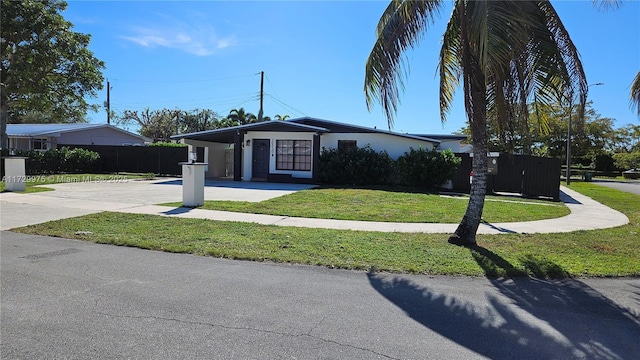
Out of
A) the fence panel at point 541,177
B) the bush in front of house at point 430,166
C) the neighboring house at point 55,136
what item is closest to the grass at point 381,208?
the fence panel at point 541,177

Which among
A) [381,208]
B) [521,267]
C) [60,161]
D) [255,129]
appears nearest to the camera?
[521,267]

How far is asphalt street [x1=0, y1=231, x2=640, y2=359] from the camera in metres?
3.37

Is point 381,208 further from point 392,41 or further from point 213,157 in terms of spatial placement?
point 213,157

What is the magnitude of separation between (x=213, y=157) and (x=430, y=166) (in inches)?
543

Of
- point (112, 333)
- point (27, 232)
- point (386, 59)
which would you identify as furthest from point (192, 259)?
point (386, 59)

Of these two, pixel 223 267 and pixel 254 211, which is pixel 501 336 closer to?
pixel 223 267

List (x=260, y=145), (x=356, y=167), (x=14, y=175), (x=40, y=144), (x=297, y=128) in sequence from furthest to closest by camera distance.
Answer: (x=40, y=144), (x=260, y=145), (x=297, y=128), (x=356, y=167), (x=14, y=175)

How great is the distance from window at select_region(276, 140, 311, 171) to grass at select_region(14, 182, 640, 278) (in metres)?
12.1

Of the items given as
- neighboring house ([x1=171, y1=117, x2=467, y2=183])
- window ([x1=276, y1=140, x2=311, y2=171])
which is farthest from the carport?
window ([x1=276, y1=140, x2=311, y2=171])

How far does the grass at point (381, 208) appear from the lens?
1044 cm

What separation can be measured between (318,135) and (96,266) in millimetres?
15200

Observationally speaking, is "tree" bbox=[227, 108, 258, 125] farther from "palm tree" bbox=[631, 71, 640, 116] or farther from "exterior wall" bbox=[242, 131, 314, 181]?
"palm tree" bbox=[631, 71, 640, 116]

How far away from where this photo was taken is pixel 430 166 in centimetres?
1856

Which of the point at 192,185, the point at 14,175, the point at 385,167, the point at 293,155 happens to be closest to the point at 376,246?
the point at 192,185
